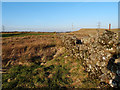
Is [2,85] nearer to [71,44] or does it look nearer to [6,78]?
[6,78]

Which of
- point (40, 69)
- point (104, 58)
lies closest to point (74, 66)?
point (40, 69)

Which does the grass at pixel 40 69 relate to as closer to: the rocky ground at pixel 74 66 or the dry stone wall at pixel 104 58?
the rocky ground at pixel 74 66

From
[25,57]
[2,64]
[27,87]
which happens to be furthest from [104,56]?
[2,64]

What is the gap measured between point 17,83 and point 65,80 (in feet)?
16.2

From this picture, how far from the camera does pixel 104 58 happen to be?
8617mm

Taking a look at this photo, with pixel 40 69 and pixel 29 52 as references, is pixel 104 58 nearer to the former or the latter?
pixel 40 69

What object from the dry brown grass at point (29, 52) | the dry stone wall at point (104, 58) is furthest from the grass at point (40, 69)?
the dry stone wall at point (104, 58)

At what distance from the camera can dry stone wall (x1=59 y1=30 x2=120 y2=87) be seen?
794 cm

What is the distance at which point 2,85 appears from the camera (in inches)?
399

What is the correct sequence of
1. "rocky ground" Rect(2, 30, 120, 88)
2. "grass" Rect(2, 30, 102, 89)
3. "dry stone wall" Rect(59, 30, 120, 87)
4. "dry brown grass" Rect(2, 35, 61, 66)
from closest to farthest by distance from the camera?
"dry stone wall" Rect(59, 30, 120, 87), "rocky ground" Rect(2, 30, 120, 88), "grass" Rect(2, 30, 102, 89), "dry brown grass" Rect(2, 35, 61, 66)

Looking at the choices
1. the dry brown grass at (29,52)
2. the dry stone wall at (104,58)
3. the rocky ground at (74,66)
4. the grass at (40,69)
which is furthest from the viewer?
the dry brown grass at (29,52)

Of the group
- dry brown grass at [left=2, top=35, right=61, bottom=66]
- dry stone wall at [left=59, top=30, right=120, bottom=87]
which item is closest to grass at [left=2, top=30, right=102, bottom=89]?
dry brown grass at [left=2, top=35, right=61, bottom=66]

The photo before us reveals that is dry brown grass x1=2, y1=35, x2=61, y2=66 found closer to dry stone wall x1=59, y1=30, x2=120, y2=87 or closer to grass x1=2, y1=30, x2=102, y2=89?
grass x1=2, y1=30, x2=102, y2=89

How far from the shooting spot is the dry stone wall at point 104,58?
794 centimetres
